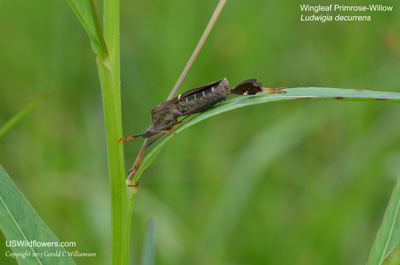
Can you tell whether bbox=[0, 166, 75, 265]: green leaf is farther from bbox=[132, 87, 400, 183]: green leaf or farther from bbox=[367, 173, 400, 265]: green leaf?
bbox=[367, 173, 400, 265]: green leaf

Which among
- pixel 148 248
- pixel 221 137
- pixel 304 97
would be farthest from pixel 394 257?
pixel 221 137

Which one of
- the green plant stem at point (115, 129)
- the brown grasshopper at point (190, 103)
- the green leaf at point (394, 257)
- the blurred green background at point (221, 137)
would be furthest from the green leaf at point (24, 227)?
the blurred green background at point (221, 137)

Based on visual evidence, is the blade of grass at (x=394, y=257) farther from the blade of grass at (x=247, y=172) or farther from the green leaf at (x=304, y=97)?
the blade of grass at (x=247, y=172)

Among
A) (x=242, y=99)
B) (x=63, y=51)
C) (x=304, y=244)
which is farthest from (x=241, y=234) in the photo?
(x=242, y=99)

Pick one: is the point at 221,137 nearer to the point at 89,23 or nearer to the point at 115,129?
the point at 115,129

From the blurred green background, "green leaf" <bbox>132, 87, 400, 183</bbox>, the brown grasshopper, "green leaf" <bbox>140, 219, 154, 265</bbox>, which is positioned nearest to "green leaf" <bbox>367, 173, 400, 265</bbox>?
"green leaf" <bbox>132, 87, 400, 183</bbox>

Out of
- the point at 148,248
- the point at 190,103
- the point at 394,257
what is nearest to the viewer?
the point at 394,257
